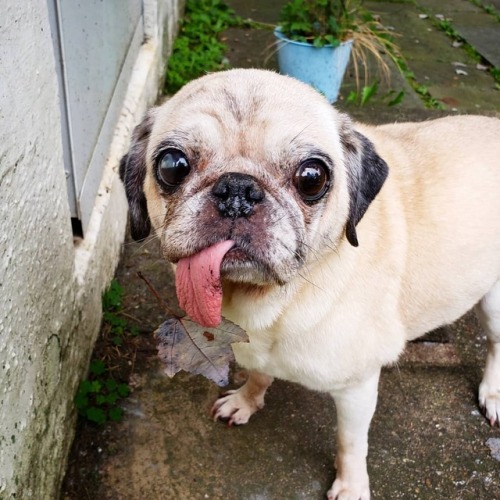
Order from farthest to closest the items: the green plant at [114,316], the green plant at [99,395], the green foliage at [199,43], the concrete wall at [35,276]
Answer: the green foliage at [199,43] → the green plant at [114,316] → the green plant at [99,395] → the concrete wall at [35,276]

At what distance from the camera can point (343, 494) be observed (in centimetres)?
262

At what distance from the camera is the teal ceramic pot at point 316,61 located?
5309 mm

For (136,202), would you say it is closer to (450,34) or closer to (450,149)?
(450,149)

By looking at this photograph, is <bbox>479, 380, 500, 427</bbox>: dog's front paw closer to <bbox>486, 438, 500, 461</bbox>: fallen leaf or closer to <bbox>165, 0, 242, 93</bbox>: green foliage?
<bbox>486, 438, 500, 461</bbox>: fallen leaf

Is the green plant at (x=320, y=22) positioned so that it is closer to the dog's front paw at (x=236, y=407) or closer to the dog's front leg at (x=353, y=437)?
the dog's front paw at (x=236, y=407)

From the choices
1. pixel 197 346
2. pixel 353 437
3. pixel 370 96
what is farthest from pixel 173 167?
pixel 370 96

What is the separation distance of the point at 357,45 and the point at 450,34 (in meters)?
2.19

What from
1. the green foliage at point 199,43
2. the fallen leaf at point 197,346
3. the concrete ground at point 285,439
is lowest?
the concrete ground at point 285,439

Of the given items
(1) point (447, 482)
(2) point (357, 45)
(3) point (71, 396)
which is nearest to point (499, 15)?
(2) point (357, 45)

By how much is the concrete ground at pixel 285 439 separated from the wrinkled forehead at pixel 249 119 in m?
1.46

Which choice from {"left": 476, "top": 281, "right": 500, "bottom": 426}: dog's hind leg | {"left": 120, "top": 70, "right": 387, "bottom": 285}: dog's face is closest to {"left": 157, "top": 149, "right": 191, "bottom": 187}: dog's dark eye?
{"left": 120, "top": 70, "right": 387, "bottom": 285}: dog's face

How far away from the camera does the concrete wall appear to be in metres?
1.90

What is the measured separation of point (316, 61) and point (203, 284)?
159 inches

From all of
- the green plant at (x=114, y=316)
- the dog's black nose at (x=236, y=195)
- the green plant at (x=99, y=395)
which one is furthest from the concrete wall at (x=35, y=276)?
the dog's black nose at (x=236, y=195)
